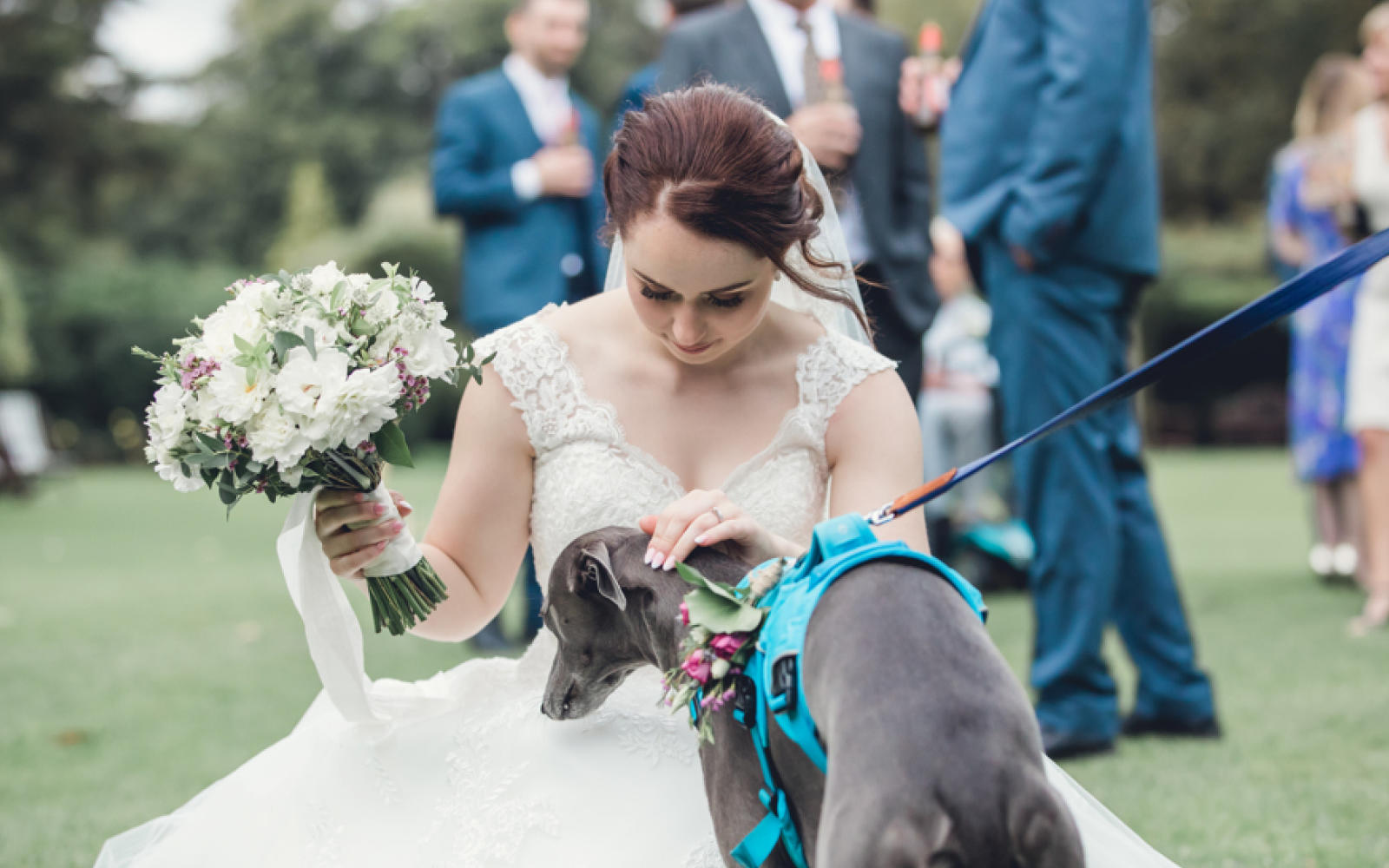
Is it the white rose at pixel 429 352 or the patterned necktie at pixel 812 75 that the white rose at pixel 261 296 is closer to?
the white rose at pixel 429 352

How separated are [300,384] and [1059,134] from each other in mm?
2854

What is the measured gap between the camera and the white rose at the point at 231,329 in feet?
7.14

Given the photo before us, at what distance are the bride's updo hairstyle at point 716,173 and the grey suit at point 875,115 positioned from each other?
1940 millimetres

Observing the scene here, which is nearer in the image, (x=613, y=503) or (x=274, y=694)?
(x=613, y=503)

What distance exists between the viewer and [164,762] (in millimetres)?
4273

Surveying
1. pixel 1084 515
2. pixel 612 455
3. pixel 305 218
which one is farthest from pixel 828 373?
pixel 305 218

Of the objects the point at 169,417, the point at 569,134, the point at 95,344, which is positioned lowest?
the point at 95,344

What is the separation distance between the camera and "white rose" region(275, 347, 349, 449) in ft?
6.85

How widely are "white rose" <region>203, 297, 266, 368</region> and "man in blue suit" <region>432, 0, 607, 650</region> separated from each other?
3695mm

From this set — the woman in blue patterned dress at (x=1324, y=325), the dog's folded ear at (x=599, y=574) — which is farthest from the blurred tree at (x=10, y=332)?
the dog's folded ear at (x=599, y=574)

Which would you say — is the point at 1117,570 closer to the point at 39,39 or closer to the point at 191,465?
the point at 191,465

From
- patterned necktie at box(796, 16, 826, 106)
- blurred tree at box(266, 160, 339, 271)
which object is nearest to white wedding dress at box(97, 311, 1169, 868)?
patterned necktie at box(796, 16, 826, 106)

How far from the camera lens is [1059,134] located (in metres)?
4.09

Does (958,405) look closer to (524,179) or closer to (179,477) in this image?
(524,179)
